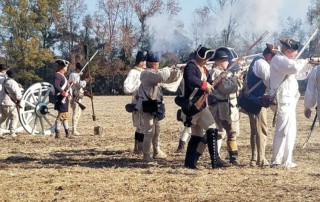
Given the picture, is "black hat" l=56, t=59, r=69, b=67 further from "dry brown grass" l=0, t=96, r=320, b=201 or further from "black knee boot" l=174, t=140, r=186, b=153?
"black knee boot" l=174, t=140, r=186, b=153

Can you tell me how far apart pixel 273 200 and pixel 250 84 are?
9.32 ft

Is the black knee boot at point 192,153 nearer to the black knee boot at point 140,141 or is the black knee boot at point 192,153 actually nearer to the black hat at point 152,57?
the black hat at point 152,57

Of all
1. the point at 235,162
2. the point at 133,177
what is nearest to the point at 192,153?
the point at 235,162

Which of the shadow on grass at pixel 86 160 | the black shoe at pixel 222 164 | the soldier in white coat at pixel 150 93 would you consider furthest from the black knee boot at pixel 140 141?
the black shoe at pixel 222 164

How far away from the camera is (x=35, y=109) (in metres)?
14.3

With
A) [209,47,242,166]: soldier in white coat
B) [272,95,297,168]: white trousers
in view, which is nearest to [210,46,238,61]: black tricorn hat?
[209,47,242,166]: soldier in white coat

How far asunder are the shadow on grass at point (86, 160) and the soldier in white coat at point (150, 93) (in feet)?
1.12

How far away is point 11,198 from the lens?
6684mm

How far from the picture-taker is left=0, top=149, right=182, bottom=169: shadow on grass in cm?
910

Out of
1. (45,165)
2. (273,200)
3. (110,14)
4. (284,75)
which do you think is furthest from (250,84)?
(110,14)

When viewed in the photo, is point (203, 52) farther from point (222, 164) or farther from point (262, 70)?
point (222, 164)

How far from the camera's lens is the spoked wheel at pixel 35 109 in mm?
14055

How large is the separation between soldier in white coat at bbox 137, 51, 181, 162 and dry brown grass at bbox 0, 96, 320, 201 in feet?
1.49

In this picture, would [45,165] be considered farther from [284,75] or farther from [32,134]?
[32,134]
